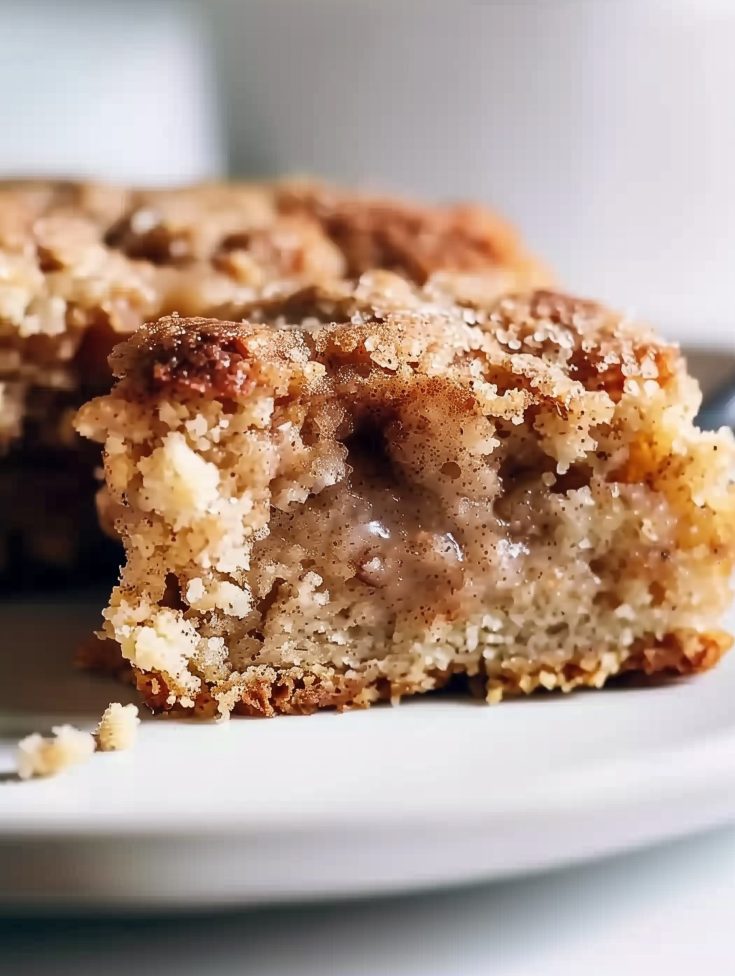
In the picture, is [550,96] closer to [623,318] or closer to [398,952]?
[623,318]

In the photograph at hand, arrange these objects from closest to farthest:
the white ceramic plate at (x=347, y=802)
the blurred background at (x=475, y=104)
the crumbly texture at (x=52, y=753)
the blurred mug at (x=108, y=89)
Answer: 1. the white ceramic plate at (x=347, y=802)
2. the crumbly texture at (x=52, y=753)
3. the blurred mug at (x=108, y=89)
4. the blurred background at (x=475, y=104)

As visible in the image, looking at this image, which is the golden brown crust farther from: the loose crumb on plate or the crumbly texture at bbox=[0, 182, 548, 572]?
the crumbly texture at bbox=[0, 182, 548, 572]

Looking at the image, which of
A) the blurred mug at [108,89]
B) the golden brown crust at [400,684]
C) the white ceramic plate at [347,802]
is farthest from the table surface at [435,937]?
the blurred mug at [108,89]

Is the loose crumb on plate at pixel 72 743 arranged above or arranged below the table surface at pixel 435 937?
above

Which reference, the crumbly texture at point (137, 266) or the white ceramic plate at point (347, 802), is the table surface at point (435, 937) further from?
the crumbly texture at point (137, 266)

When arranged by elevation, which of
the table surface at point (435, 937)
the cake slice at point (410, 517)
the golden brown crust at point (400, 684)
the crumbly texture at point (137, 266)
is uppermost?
the crumbly texture at point (137, 266)

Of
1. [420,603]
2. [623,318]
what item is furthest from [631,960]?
[623,318]
